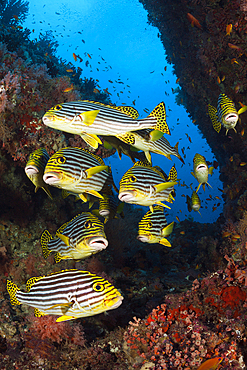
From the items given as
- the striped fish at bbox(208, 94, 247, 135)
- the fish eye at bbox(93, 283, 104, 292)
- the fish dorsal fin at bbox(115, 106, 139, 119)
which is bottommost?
the fish eye at bbox(93, 283, 104, 292)

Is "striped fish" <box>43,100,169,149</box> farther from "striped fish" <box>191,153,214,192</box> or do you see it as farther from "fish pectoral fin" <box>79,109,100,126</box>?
"striped fish" <box>191,153,214,192</box>

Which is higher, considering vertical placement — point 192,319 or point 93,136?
point 93,136

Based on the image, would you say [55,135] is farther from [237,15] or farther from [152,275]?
A: [237,15]

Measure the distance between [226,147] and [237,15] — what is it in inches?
182

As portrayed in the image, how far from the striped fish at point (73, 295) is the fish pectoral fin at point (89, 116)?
1.54 m

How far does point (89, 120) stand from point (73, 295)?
1.73 metres

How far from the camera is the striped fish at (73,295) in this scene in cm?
199

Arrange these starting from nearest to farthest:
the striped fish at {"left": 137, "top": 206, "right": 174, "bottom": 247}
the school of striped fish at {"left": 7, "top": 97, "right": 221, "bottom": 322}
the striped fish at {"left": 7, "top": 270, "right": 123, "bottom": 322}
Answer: the striped fish at {"left": 7, "top": 270, "right": 123, "bottom": 322} < the school of striped fish at {"left": 7, "top": 97, "right": 221, "bottom": 322} < the striped fish at {"left": 137, "top": 206, "right": 174, "bottom": 247}

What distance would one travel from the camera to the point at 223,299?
377 cm

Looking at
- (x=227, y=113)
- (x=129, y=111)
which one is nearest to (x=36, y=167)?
(x=129, y=111)

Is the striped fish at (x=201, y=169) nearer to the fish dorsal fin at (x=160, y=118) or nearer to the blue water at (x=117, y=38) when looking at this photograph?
the fish dorsal fin at (x=160, y=118)

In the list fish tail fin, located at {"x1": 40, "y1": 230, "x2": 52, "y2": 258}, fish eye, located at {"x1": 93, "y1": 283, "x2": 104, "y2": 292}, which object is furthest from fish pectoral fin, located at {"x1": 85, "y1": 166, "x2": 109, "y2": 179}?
fish tail fin, located at {"x1": 40, "y1": 230, "x2": 52, "y2": 258}

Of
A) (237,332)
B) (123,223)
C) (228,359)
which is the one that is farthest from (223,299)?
(123,223)

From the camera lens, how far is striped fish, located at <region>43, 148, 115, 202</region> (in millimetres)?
2363
